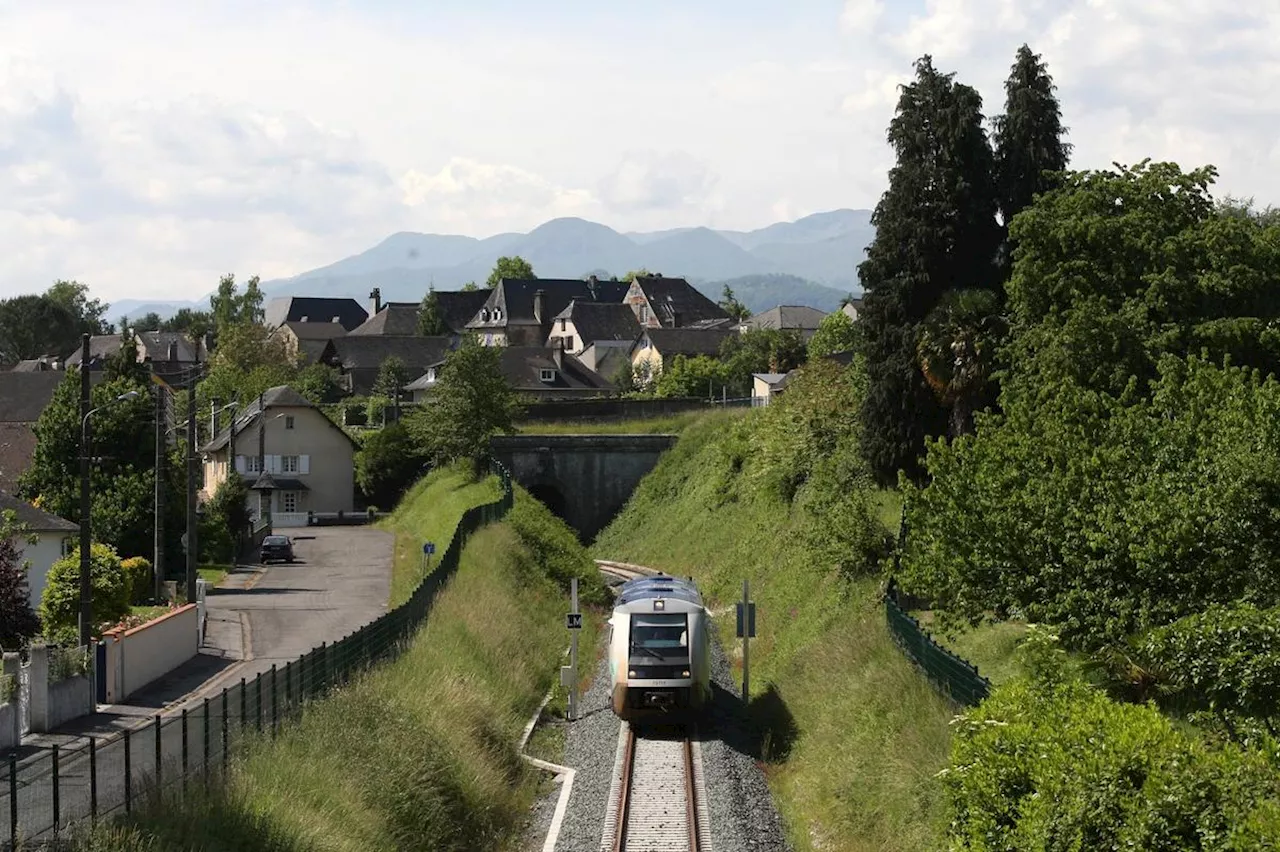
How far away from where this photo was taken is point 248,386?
107 meters

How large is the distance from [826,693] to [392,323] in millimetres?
140746

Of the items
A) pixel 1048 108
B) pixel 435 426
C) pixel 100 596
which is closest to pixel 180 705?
pixel 100 596

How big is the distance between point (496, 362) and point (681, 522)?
562 inches

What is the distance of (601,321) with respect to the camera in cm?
14788

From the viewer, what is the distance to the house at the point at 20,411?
213ft

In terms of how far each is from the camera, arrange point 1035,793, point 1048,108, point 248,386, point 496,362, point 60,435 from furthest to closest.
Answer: point 248,386 → point 496,362 → point 60,435 → point 1048,108 → point 1035,793

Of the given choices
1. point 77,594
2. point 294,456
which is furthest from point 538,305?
point 77,594

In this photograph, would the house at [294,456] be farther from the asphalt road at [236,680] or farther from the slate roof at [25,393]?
the slate roof at [25,393]

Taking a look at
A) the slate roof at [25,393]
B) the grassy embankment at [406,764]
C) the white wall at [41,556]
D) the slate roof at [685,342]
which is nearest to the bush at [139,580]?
the white wall at [41,556]

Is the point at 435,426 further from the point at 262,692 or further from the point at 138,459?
the point at 262,692

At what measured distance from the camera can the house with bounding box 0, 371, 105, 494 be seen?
65.1 m

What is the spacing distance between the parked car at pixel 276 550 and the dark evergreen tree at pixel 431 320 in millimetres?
93652

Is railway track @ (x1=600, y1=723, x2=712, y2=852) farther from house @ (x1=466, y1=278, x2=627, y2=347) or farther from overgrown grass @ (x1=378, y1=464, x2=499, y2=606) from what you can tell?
house @ (x1=466, y1=278, x2=627, y2=347)

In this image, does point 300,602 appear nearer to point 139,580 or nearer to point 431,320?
point 139,580
